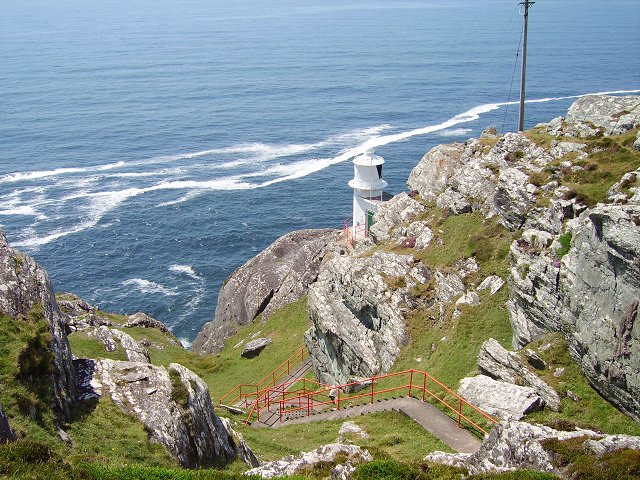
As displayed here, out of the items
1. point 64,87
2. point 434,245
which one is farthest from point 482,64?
point 434,245

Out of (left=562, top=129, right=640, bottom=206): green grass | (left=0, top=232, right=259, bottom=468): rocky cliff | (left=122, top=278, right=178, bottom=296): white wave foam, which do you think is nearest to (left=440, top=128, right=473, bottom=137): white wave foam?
(left=122, top=278, right=178, bottom=296): white wave foam

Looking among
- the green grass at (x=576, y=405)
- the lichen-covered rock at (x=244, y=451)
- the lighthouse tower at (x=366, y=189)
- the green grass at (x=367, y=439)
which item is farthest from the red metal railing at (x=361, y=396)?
the lighthouse tower at (x=366, y=189)

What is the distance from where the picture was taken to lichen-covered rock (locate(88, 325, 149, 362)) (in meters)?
36.8

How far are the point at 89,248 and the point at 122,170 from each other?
26.6 m

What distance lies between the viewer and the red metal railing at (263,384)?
41.2 meters

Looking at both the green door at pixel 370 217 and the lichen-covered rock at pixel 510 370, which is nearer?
the lichen-covered rock at pixel 510 370

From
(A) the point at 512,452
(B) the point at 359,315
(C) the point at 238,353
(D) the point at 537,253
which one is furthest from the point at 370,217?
(A) the point at 512,452

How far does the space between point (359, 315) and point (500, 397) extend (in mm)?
15285

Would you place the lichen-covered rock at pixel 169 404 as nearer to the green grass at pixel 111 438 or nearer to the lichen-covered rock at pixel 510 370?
the green grass at pixel 111 438

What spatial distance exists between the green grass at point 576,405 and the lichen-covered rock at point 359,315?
11146 millimetres

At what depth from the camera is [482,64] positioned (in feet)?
593

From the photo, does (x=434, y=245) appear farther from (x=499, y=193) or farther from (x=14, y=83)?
(x=14, y=83)

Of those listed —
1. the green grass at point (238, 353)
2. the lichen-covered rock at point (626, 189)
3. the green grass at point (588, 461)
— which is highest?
the lichen-covered rock at point (626, 189)

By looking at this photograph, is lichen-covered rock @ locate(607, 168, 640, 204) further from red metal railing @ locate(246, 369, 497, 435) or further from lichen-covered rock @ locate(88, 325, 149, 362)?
lichen-covered rock @ locate(88, 325, 149, 362)
